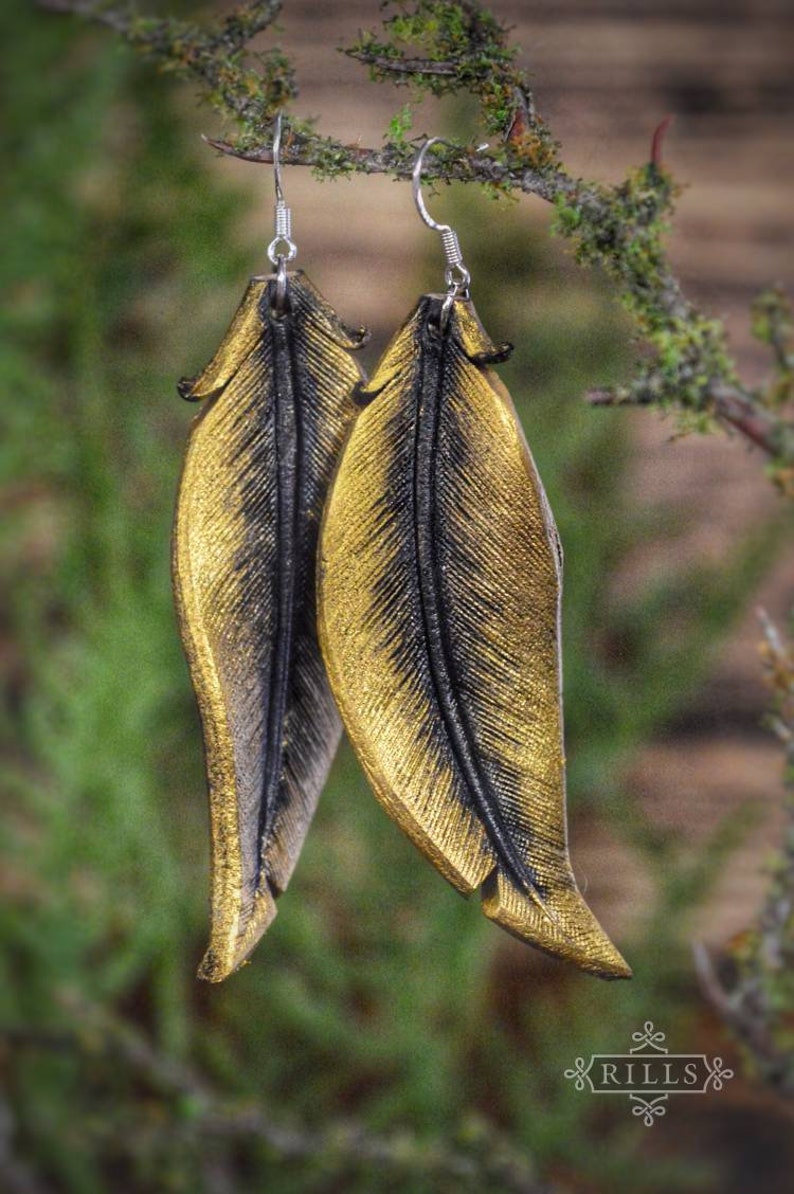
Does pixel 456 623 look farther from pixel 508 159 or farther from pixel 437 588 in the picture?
pixel 508 159

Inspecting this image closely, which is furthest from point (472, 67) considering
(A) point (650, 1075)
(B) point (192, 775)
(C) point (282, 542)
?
(B) point (192, 775)

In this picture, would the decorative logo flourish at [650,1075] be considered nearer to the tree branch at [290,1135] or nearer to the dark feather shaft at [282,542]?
the tree branch at [290,1135]

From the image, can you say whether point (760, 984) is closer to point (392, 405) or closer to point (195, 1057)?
point (392, 405)

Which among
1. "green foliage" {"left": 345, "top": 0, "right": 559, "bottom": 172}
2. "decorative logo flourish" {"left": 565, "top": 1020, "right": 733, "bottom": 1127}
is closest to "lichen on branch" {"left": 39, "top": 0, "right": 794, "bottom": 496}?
"green foliage" {"left": 345, "top": 0, "right": 559, "bottom": 172}

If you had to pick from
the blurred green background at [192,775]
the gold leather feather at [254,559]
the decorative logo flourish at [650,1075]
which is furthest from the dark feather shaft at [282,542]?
the blurred green background at [192,775]

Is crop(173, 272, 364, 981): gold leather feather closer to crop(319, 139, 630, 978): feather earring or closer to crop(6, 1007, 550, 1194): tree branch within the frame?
crop(319, 139, 630, 978): feather earring

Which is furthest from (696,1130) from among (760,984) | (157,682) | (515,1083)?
(157,682)
